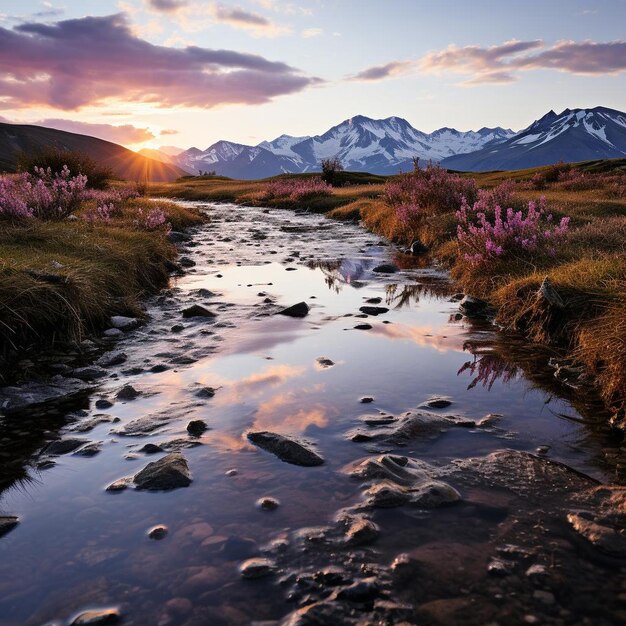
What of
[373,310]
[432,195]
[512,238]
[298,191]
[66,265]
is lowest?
[373,310]

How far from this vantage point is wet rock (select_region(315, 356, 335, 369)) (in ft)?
22.0

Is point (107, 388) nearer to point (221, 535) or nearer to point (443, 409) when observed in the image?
point (221, 535)

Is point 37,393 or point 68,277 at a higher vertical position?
point 68,277

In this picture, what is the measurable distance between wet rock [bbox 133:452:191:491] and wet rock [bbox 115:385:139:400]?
1712 mm

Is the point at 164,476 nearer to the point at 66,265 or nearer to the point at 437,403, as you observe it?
the point at 437,403

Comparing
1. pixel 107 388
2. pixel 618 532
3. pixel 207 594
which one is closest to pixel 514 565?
pixel 618 532

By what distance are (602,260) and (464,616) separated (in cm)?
718

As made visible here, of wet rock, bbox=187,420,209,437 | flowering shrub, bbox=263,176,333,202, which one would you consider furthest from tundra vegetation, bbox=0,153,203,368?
flowering shrub, bbox=263,176,333,202

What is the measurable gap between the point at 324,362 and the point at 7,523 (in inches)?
156

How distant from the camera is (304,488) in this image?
399 cm

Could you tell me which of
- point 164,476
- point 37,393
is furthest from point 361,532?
point 37,393

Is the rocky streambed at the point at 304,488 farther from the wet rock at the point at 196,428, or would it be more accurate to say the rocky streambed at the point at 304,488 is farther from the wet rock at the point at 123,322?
the wet rock at the point at 123,322

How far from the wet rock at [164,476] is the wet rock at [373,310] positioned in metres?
5.69

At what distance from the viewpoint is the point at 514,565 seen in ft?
10.2
